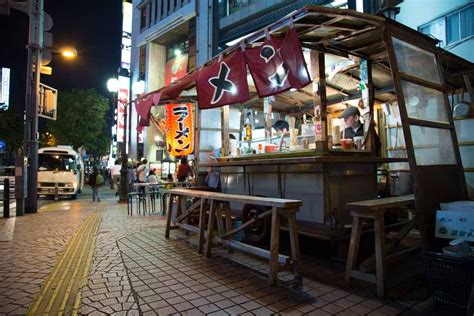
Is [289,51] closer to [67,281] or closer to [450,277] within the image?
[450,277]

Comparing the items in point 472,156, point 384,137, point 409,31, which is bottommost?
point 472,156

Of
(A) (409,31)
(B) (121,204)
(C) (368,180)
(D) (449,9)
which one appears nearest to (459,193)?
(C) (368,180)

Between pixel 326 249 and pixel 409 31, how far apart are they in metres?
4.49

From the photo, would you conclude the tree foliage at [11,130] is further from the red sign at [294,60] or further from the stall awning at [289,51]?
the red sign at [294,60]

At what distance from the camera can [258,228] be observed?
6.21 metres

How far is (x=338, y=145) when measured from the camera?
630 centimetres

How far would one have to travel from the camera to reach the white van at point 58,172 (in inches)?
659

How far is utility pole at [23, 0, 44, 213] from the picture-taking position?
447 inches

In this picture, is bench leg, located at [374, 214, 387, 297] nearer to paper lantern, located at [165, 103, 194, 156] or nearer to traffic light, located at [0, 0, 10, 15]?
paper lantern, located at [165, 103, 194, 156]

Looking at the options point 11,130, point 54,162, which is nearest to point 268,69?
point 54,162

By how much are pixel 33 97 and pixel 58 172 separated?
673 cm

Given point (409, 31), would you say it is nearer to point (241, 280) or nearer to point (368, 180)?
point (368, 180)

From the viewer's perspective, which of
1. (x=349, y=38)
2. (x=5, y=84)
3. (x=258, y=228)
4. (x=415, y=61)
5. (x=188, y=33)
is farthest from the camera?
(x=5, y=84)

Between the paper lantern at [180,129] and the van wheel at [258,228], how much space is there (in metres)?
6.16
